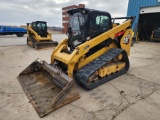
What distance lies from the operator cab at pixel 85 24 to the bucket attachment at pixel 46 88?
4.55ft

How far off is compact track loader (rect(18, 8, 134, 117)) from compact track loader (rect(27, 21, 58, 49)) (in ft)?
21.4

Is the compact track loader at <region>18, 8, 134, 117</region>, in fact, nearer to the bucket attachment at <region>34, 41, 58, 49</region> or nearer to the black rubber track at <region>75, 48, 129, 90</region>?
the black rubber track at <region>75, 48, 129, 90</region>

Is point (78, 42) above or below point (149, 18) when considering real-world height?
below

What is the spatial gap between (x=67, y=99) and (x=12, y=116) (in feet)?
3.99

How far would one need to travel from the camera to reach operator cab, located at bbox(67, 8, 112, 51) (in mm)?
4465

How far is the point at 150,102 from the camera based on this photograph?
360 centimetres

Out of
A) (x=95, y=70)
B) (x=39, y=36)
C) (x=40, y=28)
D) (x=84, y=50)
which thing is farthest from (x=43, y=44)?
(x=95, y=70)

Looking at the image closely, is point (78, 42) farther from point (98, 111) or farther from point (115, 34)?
point (98, 111)

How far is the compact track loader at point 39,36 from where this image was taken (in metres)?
11.5

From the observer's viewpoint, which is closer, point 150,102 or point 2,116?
point 2,116

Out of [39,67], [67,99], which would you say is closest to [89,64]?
[67,99]

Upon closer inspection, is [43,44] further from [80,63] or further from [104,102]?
[104,102]

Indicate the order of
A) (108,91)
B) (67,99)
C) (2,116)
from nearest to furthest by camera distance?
(2,116), (67,99), (108,91)

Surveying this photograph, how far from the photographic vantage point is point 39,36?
39.3 ft
